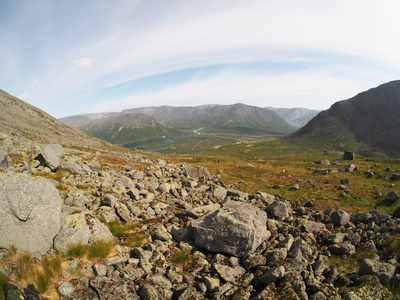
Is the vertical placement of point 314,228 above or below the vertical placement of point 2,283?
below

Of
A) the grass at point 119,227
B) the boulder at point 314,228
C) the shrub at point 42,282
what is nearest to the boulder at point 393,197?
the boulder at point 314,228

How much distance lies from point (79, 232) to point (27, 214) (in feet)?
8.70

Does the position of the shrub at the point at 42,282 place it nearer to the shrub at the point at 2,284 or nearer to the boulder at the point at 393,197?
the shrub at the point at 2,284

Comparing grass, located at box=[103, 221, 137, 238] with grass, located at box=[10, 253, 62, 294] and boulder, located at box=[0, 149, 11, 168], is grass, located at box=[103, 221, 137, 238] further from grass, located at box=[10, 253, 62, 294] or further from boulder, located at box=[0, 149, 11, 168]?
boulder, located at box=[0, 149, 11, 168]

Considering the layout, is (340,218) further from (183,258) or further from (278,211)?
(183,258)

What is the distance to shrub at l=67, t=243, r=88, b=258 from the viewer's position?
9.60 meters

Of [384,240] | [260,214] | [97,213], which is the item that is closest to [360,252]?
[384,240]

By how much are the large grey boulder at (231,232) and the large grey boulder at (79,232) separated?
6.13 metres

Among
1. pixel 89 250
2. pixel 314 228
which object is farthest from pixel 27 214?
pixel 314 228

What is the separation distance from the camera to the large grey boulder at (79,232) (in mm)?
9953

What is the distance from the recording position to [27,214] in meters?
9.71

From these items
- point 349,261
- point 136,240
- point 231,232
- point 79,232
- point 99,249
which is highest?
point 79,232

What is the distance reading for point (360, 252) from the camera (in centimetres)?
1402

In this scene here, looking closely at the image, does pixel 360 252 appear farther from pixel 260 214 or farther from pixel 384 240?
pixel 260 214
